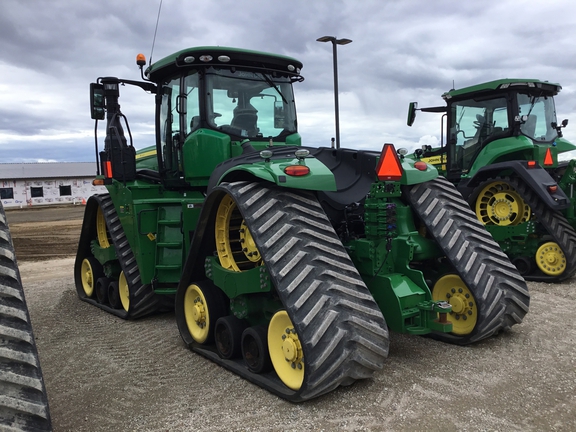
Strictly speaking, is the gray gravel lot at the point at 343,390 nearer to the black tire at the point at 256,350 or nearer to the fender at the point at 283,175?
the black tire at the point at 256,350

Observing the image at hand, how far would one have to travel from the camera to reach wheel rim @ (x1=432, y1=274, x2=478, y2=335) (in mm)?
4758

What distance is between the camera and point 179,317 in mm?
5352

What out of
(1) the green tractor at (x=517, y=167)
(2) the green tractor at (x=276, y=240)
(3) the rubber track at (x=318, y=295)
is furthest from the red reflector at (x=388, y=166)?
(1) the green tractor at (x=517, y=167)

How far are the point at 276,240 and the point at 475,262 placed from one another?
77.5 inches

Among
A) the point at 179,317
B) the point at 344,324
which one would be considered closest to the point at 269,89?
the point at 179,317

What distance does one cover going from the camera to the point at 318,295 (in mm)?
3678

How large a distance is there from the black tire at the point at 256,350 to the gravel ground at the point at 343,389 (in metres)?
0.17

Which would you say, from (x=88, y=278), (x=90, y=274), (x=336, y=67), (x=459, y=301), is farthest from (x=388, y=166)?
(x=336, y=67)

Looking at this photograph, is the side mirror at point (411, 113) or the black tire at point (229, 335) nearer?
the black tire at point (229, 335)

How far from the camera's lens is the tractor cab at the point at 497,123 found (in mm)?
9133

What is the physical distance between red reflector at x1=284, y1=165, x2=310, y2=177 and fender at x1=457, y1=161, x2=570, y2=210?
5334 millimetres

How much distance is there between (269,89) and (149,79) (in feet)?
5.79

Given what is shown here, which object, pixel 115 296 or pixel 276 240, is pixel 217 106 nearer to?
pixel 276 240

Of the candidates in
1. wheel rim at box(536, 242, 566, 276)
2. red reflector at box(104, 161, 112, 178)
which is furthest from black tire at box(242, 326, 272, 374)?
wheel rim at box(536, 242, 566, 276)
